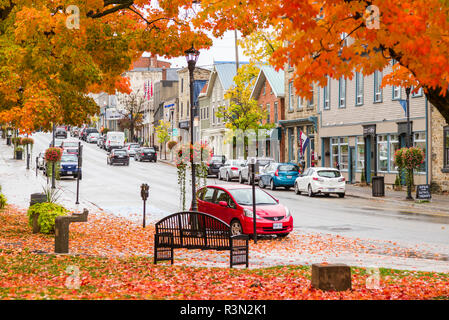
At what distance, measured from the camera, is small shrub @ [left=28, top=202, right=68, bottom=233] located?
1611 centimetres

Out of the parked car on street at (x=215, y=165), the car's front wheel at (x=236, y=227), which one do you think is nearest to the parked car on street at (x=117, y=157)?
the parked car on street at (x=215, y=165)

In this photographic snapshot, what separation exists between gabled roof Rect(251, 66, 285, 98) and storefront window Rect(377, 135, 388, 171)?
52.9 ft

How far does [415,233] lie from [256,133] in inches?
1433

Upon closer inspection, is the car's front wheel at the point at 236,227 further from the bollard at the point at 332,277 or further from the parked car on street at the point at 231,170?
the parked car on street at the point at 231,170

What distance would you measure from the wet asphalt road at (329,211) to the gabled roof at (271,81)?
676 inches

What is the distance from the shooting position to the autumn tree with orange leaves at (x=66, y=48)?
13453mm

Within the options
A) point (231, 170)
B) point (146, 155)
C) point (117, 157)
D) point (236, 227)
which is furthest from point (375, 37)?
point (146, 155)

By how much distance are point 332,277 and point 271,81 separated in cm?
4728

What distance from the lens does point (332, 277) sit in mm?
8602

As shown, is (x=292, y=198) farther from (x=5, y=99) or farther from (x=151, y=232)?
(x=5, y=99)

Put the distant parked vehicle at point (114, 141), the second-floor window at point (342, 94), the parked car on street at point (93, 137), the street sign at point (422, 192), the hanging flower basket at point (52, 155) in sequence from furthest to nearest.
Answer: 1. the parked car on street at point (93, 137)
2. the distant parked vehicle at point (114, 141)
3. the second-floor window at point (342, 94)
4. the hanging flower basket at point (52, 155)
5. the street sign at point (422, 192)

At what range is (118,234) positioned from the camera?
17250 mm

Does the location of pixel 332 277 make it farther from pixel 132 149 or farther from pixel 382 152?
pixel 132 149
